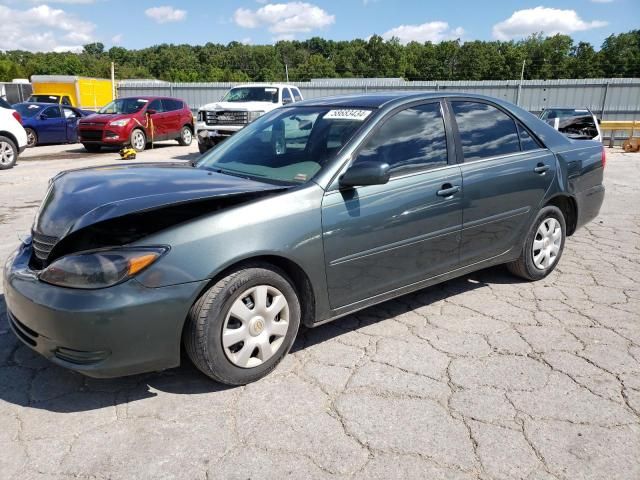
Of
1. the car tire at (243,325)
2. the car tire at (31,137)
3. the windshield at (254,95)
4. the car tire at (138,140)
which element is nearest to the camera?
the car tire at (243,325)

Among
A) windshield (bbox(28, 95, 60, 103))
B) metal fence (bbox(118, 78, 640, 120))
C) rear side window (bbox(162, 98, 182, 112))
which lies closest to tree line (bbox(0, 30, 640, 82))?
metal fence (bbox(118, 78, 640, 120))

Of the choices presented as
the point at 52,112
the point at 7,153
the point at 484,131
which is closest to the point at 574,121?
the point at 484,131

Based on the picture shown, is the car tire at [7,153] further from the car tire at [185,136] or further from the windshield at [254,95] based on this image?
the car tire at [185,136]

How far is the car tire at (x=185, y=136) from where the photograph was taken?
1714cm

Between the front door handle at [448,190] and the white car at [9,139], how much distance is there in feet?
36.1

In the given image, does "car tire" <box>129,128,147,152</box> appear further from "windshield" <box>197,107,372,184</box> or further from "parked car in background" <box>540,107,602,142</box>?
"windshield" <box>197,107,372,184</box>

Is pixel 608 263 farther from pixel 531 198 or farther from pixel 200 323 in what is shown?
pixel 200 323

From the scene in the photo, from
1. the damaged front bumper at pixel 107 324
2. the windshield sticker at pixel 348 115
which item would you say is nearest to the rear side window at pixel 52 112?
the windshield sticker at pixel 348 115

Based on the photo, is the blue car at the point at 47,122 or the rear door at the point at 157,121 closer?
the rear door at the point at 157,121

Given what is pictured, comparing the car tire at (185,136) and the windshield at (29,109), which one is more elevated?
the windshield at (29,109)

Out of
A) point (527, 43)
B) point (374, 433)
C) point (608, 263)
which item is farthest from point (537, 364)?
point (527, 43)

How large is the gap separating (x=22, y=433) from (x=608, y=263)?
5142 millimetres

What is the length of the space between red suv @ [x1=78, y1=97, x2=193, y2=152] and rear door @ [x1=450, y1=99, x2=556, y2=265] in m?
12.9

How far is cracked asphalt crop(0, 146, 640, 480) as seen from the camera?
7.50 ft
